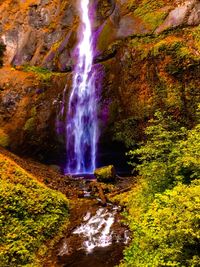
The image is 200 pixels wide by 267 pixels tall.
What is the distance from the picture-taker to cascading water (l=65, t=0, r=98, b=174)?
19.0m

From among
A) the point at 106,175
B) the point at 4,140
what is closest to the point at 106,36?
the point at 4,140

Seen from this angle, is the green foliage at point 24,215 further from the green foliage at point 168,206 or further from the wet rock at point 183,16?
the wet rock at point 183,16

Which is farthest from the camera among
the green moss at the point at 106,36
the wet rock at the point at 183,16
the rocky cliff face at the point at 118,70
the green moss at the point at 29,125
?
the green moss at the point at 29,125

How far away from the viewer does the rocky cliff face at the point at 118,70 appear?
16.4 metres

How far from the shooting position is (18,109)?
21000 millimetres

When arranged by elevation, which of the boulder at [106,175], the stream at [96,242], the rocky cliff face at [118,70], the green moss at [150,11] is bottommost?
the stream at [96,242]

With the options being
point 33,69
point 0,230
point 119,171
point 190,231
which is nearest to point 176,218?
point 190,231

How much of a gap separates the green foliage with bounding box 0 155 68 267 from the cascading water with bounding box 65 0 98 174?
6963mm

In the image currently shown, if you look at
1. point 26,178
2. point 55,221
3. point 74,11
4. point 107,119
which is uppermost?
point 74,11

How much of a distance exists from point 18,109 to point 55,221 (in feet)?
37.5

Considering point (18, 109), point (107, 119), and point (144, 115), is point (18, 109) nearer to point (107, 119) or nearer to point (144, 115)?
point (107, 119)

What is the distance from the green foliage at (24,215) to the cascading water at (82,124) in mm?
6963

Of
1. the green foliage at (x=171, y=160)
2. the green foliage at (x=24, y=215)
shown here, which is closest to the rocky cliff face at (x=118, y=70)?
the green foliage at (x=171, y=160)

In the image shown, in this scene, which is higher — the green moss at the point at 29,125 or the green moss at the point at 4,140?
the green moss at the point at 29,125
